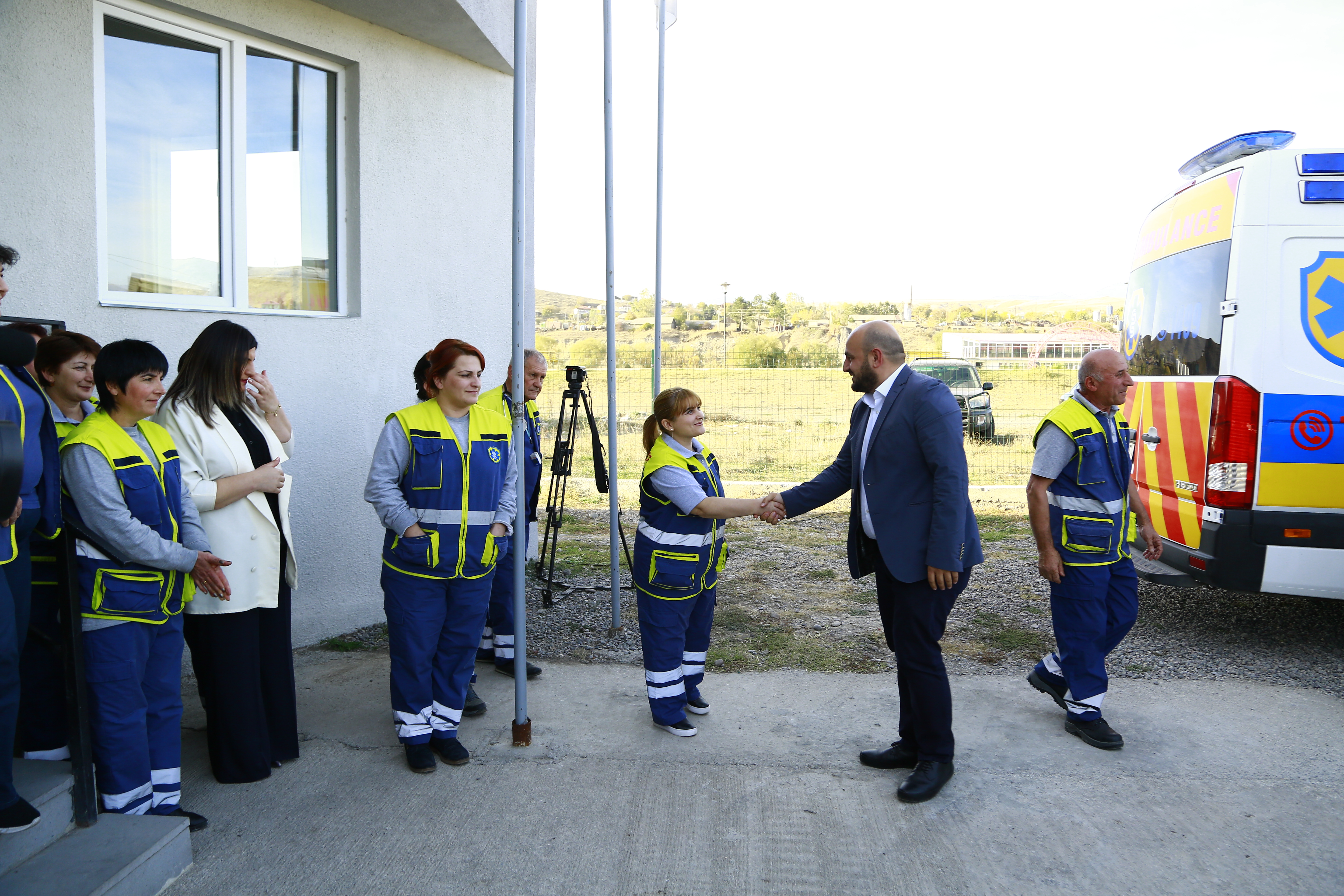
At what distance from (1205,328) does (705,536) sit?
3352 millimetres

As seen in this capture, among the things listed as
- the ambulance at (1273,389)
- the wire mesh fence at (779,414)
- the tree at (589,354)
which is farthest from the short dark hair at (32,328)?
the tree at (589,354)

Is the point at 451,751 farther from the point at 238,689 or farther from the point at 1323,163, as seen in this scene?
the point at 1323,163

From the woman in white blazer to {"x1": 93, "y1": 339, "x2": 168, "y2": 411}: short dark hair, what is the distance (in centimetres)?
37

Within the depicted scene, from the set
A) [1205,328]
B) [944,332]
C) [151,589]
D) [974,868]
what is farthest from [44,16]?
[944,332]

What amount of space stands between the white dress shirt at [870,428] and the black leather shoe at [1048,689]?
1391mm

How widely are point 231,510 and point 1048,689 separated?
3753 millimetres

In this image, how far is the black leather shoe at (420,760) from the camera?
3678mm

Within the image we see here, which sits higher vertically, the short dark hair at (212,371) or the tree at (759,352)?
the tree at (759,352)

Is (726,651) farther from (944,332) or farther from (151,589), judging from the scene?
(944,332)

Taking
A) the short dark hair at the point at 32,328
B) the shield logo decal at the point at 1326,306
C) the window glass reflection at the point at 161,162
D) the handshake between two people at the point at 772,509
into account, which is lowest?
the handshake between two people at the point at 772,509

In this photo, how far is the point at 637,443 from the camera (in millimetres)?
17391

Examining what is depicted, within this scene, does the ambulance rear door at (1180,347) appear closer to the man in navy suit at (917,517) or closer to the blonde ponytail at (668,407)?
the man in navy suit at (917,517)

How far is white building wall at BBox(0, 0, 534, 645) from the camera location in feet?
13.5

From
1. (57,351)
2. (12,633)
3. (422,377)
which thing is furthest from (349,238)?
(12,633)
